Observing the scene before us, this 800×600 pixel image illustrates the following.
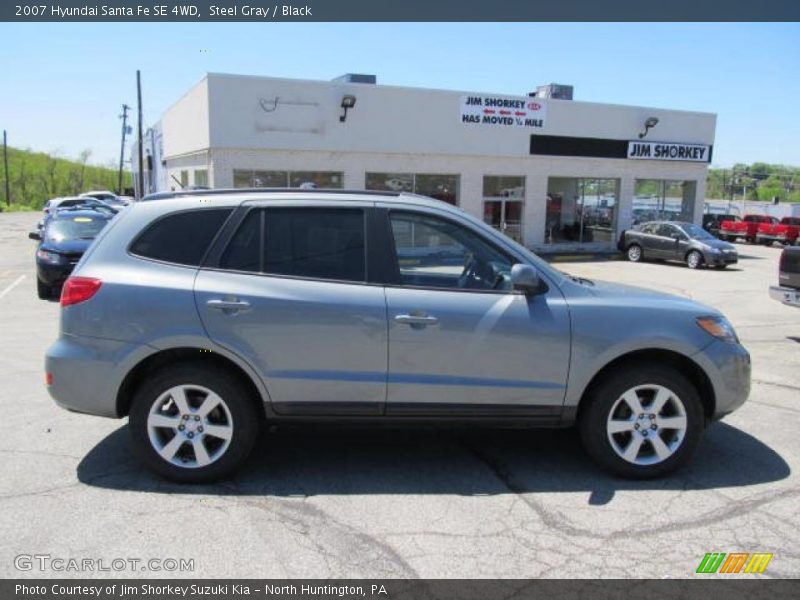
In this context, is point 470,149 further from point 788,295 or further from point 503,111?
point 788,295

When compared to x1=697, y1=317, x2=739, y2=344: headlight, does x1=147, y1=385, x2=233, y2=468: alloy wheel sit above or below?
below

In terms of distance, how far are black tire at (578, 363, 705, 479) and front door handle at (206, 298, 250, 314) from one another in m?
2.30

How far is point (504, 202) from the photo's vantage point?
23.8 metres

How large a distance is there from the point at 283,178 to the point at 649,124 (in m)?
13.9

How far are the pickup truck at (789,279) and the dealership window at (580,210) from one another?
51.0ft

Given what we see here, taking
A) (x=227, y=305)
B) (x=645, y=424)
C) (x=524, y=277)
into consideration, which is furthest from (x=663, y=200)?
(x=227, y=305)

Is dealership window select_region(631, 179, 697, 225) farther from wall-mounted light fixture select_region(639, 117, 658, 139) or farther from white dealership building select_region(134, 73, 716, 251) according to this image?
wall-mounted light fixture select_region(639, 117, 658, 139)

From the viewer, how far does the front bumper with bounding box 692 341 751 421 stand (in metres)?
4.33

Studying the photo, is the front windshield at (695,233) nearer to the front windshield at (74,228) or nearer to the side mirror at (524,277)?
the front windshield at (74,228)

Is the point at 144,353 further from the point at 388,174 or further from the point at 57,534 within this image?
the point at 388,174

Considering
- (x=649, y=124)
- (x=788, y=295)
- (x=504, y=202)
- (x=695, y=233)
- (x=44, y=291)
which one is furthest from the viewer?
(x=649, y=124)

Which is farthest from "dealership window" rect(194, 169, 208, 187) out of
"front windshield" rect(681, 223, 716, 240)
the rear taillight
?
the rear taillight

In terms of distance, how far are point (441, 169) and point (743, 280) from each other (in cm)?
992

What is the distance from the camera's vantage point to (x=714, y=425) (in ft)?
17.8
